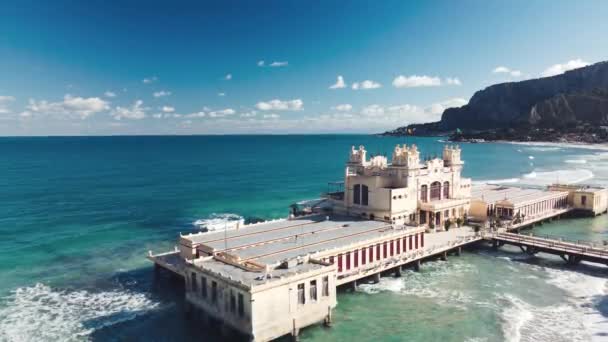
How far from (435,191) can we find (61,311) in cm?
5948

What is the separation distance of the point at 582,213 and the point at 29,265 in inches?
3985

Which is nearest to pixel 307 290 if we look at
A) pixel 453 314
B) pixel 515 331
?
pixel 453 314

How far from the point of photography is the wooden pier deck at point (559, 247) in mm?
64625

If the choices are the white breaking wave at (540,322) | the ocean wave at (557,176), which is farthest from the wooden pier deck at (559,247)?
the ocean wave at (557,176)

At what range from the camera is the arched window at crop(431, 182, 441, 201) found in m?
83.0

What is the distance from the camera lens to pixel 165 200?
121188 mm

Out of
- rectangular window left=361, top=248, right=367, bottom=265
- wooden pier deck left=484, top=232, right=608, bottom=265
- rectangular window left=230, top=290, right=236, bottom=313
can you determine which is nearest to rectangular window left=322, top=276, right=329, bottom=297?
rectangular window left=230, top=290, right=236, bottom=313

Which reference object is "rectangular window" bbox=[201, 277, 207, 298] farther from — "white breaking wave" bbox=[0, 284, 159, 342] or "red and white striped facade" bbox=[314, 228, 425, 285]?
"red and white striped facade" bbox=[314, 228, 425, 285]

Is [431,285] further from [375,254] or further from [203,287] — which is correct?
[203,287]

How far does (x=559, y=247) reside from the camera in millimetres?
67812

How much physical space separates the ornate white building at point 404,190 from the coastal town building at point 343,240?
0.57 feet

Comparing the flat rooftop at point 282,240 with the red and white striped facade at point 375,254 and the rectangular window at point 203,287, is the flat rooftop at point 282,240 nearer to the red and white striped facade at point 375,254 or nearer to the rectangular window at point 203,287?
the red and white striped facade at point 375,254

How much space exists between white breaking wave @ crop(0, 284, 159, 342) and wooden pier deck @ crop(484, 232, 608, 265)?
51.9 m

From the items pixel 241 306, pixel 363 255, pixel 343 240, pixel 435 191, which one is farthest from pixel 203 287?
pixel 435 191
